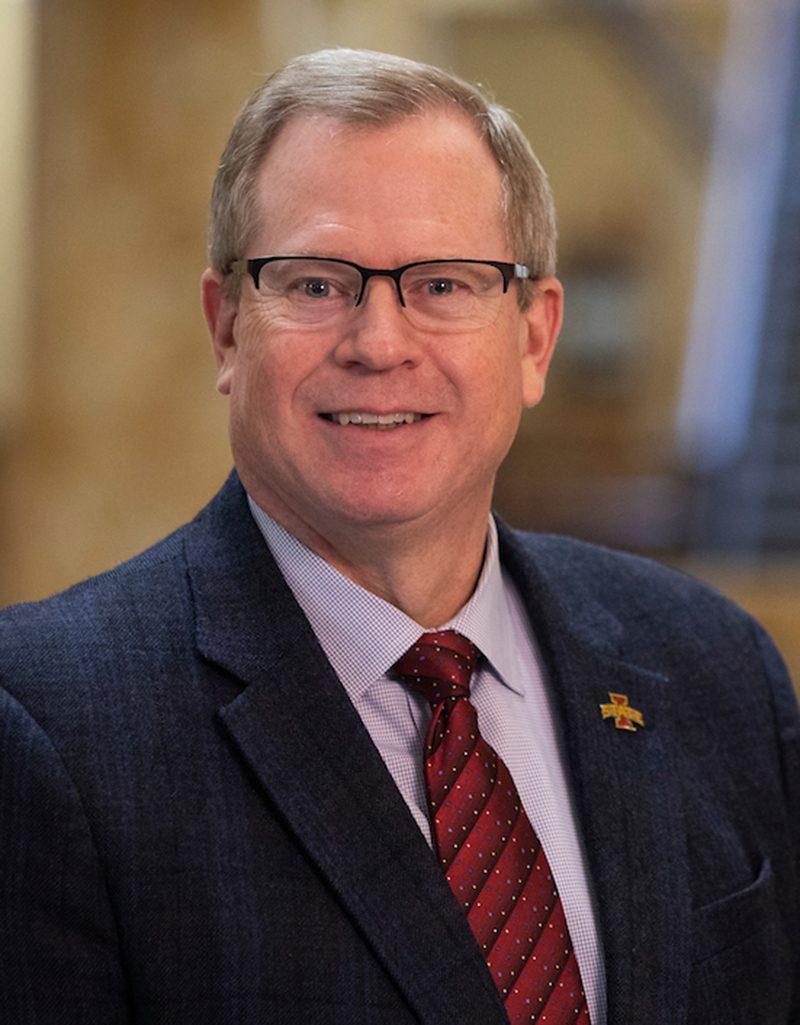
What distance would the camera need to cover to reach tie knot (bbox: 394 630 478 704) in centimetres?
161

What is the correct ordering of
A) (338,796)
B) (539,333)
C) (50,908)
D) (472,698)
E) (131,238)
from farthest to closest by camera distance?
(131,238) < (539,333) < (472,698) < (338,796) < (50,908)

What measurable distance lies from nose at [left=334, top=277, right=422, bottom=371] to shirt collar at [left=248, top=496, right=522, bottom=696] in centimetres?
29

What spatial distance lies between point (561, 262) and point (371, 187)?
23.8 feet

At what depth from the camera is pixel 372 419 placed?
1.59 meters

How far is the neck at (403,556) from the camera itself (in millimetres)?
1634

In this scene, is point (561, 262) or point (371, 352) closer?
point (371, 352)

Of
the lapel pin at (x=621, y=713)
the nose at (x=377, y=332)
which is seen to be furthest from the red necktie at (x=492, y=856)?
the nose at (x=377, y=332)

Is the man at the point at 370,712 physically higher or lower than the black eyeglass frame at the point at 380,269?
lower

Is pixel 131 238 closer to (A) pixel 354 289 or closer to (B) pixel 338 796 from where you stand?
(A) pixel 354 289

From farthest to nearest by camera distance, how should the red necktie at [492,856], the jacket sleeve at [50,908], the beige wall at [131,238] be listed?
1. the beige wall at [131,238]
2. the red necktie at [492,856]
3. the jacket sleeve at [50,908]

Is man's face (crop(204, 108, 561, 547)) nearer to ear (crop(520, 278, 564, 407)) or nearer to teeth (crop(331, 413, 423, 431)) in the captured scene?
teeth (crop(331, 413, 423, 431))

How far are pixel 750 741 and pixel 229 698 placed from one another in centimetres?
89

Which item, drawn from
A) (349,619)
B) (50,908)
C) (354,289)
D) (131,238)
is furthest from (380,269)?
(131,238)

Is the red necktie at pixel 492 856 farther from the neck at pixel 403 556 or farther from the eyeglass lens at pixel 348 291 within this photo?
the eyeglass lens at pixel 348 291
